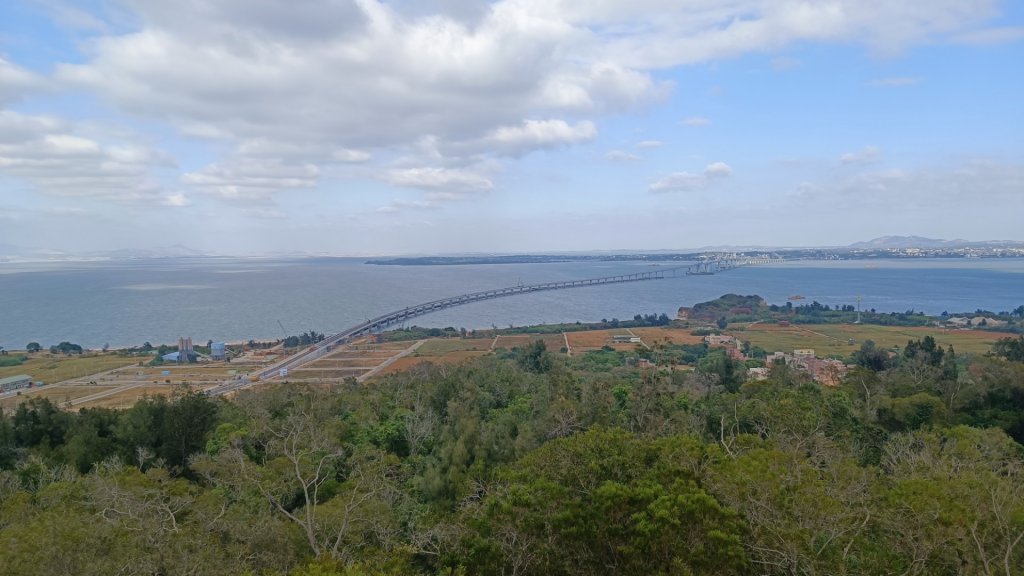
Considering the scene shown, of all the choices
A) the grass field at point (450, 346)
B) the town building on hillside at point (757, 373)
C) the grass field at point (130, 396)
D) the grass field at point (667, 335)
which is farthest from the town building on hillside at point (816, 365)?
the grass field at point (130, 396)

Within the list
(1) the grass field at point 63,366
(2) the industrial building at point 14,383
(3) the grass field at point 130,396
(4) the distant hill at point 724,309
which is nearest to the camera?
(3) the grass field at point 130,396

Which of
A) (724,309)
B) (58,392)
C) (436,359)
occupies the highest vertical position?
(724,309)

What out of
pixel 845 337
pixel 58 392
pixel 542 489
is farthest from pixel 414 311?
pixel 542 489

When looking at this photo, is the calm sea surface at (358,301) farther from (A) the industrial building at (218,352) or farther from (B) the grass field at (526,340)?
(A) the industrial building at (218,352)

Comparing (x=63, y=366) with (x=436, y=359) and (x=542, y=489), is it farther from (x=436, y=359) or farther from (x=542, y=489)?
(x=542, y=489)

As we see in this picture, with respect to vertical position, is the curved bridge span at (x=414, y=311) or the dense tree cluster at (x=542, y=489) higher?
the dense tree cluster at (x=542, y=489)

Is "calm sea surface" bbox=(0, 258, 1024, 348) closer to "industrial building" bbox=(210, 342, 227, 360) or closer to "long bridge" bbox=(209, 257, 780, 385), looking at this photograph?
"long bridge" bbox=(209, 257, 780, 385)
